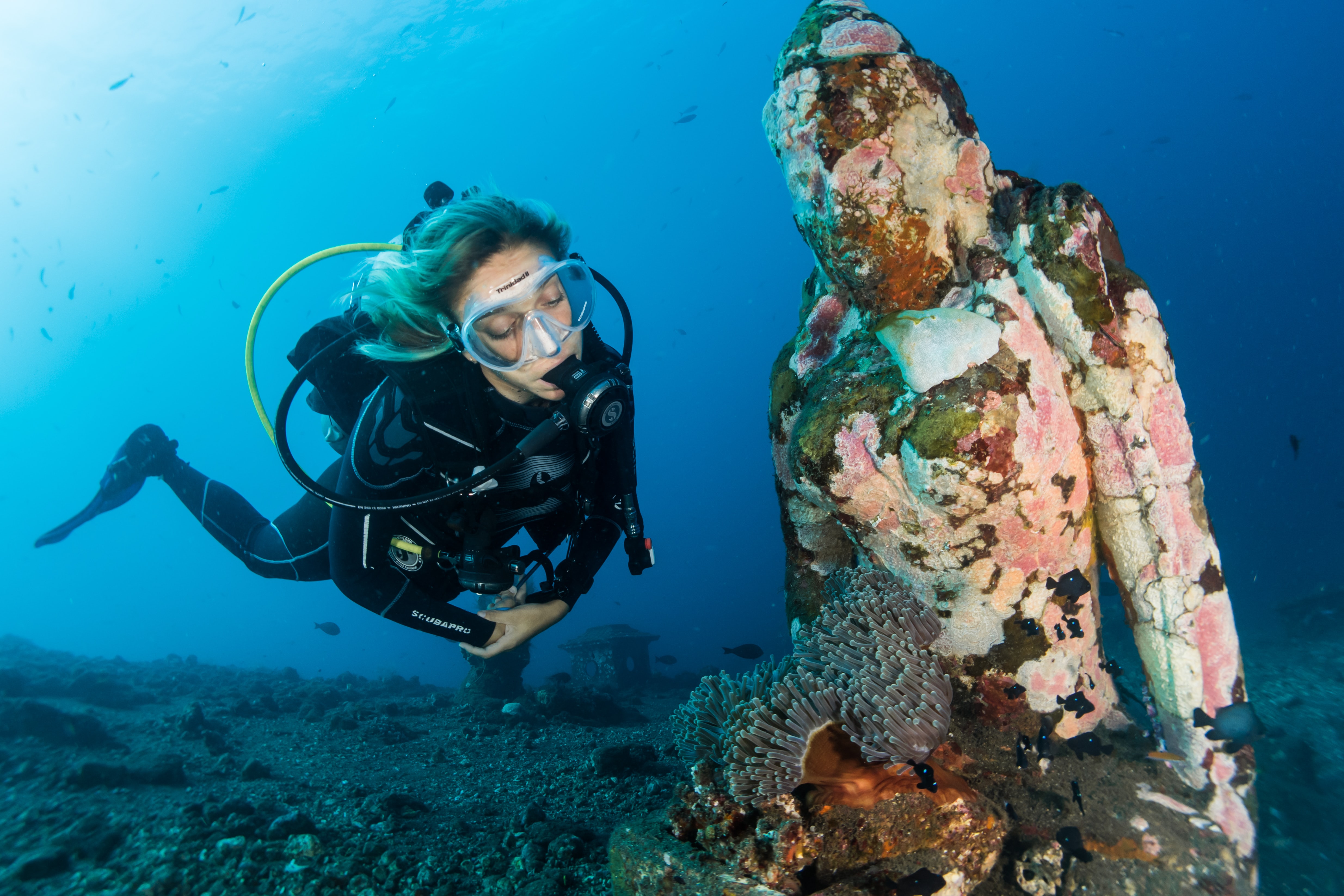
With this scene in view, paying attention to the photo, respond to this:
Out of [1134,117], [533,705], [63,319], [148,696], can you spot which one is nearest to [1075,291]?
[533,705]

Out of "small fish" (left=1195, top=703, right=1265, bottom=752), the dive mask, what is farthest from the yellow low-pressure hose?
"small fish" (left=1195, top=703, right=1265, bottom=752)

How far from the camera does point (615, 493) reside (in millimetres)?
3691

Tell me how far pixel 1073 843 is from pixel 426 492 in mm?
3088

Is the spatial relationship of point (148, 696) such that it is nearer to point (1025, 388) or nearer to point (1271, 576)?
point (1025, 388)

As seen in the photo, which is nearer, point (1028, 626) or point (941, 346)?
point (941, 346)

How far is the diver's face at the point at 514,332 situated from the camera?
2.87m

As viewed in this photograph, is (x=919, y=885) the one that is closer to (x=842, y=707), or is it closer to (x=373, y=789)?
(x=842, y=707)

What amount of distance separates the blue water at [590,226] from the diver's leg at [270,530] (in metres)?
17.3

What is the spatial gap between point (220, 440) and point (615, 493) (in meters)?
110

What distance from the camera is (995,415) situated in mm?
2018

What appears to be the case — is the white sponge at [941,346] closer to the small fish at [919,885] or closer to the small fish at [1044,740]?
the small fish at [1044,740]

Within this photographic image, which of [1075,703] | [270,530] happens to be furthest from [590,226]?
[1075,703]

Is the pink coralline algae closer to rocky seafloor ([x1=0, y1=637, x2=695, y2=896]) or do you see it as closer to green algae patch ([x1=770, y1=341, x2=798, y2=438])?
green algae patch ([x1=770, y1=341, x2=798, y2=438])

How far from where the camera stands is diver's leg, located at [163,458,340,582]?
4727 mm
